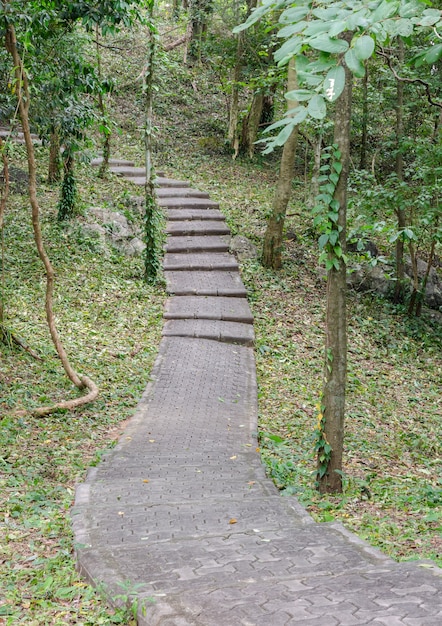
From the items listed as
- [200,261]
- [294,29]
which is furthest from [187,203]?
[294,29]

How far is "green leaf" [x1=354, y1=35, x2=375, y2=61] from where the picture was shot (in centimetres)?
211

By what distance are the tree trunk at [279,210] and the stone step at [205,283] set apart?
2.86ft

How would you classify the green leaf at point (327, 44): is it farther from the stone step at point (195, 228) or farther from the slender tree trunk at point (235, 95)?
the slender tree trunk at point (235, 95)

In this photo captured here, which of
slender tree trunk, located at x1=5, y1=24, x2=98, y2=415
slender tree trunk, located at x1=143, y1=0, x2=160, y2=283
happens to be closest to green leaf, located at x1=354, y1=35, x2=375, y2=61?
slender tree trunk, located at x1=5, y1=24, x2=98, y2=415

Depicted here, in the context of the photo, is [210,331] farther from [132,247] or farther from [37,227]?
[37,227]

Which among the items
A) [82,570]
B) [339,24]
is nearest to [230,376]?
[82,570]

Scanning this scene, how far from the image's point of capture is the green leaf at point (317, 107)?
2.24 meters

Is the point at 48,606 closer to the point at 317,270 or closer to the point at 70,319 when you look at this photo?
the point at 70,319

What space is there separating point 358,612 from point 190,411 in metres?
4.87

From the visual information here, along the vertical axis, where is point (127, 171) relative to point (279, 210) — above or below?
above

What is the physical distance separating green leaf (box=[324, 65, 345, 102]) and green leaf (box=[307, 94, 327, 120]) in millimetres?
39

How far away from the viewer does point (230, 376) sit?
344 inches

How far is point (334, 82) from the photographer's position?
7.14ft

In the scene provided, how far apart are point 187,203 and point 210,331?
5.60 meters
